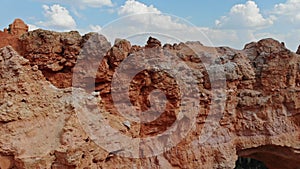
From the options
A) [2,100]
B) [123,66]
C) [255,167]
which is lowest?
[255,167]

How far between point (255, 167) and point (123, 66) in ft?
27.8

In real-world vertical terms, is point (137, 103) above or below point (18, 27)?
below

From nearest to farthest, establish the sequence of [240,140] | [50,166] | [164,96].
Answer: [50,166] → [164,96] → [240,140]

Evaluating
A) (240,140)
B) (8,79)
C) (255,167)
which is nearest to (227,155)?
(240,140)

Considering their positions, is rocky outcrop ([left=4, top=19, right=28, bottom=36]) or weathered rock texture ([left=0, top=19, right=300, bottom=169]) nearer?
weathered rock texture ([left=0, top=19, right=300, bottom=169])

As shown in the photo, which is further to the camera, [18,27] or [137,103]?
[18,27]

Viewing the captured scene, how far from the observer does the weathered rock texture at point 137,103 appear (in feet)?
8.86

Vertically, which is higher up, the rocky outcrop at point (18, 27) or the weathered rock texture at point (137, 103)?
the rocky outcrop at point (18, 27)

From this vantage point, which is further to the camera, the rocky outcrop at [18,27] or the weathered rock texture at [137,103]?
the rocky outcrop at [18,27]

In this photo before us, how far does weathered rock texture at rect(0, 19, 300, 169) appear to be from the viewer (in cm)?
270

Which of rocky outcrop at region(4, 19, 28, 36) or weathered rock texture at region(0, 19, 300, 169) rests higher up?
rocky outcrop at region(4, 19, 28, 36)

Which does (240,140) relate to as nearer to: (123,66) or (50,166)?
(123,66)

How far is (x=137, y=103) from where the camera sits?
4270mm

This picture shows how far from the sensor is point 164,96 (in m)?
4.39
